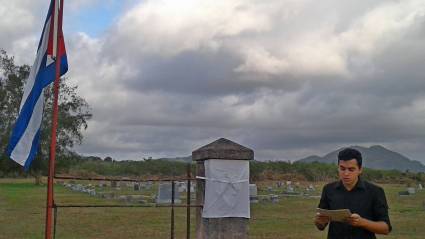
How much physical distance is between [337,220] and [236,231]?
345cm

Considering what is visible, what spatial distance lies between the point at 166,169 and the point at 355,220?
4287cm

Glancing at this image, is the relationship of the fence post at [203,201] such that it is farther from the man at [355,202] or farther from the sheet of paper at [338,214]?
the sheet of paper at [338,214]

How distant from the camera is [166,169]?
46.6 m

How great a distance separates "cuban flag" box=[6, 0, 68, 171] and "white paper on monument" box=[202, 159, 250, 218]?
2.15m

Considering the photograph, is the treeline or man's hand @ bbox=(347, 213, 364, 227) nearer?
man's hand @ bbox=(347, 213, 364, 227)

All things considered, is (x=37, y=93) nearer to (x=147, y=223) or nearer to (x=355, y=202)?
(x=355, y=202)

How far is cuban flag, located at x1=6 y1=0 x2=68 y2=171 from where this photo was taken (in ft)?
22.9

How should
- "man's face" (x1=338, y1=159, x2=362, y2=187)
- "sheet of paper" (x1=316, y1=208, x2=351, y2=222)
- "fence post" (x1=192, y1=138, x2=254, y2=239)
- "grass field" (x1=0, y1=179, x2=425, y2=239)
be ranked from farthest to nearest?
"grass field" (x1=0, y1=179, x2=425, y2=239) < "fence post" (x1=192, y1=138, x2=254, y2=239) < "man's face" (x1=338, y1=159, x2=362, y2=187) < "sheet of paper" (x1=316, y1=208, x2=351, y2=222)

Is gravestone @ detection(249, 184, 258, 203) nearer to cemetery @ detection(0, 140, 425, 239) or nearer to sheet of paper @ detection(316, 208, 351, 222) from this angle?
cemetery @ detection(0, 140, 425, 239)

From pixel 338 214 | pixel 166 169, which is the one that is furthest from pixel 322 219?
pixel 166 169

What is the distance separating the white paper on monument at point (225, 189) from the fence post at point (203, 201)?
Answer: 6 centimetres

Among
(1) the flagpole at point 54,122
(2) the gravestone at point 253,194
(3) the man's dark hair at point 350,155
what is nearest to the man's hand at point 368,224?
(3) the man's dark hair at point 350,155

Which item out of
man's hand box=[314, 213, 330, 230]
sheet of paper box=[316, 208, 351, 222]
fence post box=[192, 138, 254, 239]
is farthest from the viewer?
fence post box=[192, 138, 254, 239]

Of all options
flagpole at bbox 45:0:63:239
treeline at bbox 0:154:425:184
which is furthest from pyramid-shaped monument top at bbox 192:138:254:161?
treeline at bbox 0:154:425:184
